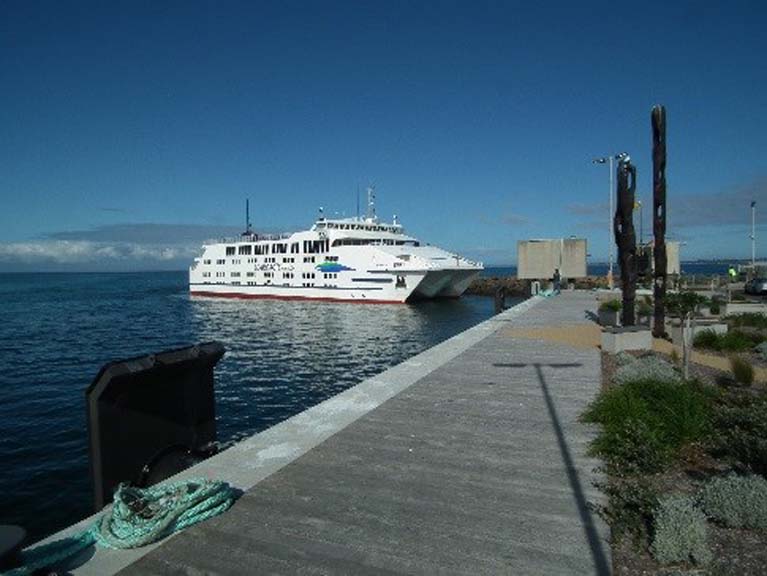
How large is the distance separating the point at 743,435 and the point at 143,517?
560 cm

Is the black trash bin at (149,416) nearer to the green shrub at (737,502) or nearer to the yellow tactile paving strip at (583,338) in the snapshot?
the green shrub at (737,502)

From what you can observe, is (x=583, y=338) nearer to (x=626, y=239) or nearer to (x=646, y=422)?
(x=626, y=239)

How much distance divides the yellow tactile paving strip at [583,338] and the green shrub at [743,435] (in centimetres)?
382

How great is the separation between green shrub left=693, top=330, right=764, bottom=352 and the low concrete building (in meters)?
41.3

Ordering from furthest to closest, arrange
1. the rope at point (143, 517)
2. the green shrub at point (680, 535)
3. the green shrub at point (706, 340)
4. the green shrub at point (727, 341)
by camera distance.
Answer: the green shrub at point (706, 340) → the green shrub at point (727, 341) → the rope at point (143, 517) → the green shrub at point (680, 535)

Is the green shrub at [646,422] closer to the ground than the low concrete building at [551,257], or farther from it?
closer to the ground

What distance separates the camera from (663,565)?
353 centimetres

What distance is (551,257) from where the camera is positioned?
5484 cm

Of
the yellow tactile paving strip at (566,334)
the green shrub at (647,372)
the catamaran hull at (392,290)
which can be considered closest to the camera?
the green shrub at (647,372)

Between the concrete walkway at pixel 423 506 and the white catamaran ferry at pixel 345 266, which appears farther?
the white catamaran ferry at pixel 345 266

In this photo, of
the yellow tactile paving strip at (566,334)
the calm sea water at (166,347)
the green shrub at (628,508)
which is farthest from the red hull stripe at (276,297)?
the green shrub at (628,508)

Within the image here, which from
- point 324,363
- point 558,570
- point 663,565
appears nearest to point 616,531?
point 663,565

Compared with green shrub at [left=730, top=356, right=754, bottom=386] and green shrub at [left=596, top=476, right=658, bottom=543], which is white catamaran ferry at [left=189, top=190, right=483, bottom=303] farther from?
green shrub at [left=596, top=476, right=658, bottom=543]

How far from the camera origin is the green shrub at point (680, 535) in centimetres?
354
